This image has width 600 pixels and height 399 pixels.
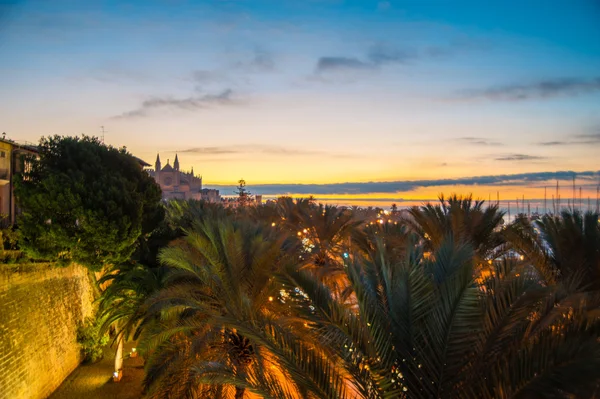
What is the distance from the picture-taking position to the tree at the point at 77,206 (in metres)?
13.9

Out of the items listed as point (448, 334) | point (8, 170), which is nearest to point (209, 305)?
point (448, 334)

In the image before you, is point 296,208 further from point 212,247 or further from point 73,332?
point 212,247

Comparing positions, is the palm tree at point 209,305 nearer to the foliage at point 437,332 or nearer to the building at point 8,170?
the foliage at point 437,332

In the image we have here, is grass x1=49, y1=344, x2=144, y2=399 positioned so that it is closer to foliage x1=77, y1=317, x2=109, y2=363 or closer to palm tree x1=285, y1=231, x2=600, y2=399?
foliage x1=77, y1=317, x2=109, y2=363

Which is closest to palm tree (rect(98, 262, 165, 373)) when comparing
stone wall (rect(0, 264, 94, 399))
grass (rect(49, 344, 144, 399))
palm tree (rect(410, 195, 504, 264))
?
grass (rect(49, 344, 144, 399))

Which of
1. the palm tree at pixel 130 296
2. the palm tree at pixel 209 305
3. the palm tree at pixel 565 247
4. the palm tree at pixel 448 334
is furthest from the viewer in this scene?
the palm tree at pixel 130 296

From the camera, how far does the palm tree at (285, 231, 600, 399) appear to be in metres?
3.94

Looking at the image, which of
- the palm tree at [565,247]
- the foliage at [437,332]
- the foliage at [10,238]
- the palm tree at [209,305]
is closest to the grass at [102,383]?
the palm tree at [209,305]

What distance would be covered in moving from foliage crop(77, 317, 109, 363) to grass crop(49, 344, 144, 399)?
300 millimetres

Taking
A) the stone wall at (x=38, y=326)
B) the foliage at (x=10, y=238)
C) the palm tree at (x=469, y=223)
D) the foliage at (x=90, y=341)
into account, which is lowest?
the foliage at (x=90, y=341)

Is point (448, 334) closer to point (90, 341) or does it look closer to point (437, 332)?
point (437, 332)

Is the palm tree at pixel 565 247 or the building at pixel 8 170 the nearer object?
the palm tree at pixel 565 247

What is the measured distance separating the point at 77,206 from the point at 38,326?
11.8 ft

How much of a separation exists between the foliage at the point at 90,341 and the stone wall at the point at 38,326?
31 cm
